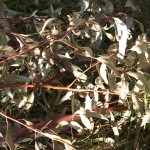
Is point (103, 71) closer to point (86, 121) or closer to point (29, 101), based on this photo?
point (86, 121)

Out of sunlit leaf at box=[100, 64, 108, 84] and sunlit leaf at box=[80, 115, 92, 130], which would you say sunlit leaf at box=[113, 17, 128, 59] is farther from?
sunlit leaf at box=[80, 115, 92, 130]

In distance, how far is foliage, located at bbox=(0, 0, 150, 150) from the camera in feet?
5.33

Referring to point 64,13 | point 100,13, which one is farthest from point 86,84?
point 64,13

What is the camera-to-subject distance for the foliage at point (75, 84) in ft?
5.33

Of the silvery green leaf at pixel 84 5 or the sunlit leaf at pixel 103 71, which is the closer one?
the sunlit leaf at pixel 103 71

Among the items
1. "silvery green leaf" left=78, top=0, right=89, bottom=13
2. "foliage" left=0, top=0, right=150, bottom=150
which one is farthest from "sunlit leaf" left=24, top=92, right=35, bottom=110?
"silvery green leaf" left=78, top=0, right=89, bottom=13

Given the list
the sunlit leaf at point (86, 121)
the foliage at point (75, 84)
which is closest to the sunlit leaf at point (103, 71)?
the foliage at point (75, 84)

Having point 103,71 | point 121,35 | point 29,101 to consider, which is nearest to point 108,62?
point 103,71

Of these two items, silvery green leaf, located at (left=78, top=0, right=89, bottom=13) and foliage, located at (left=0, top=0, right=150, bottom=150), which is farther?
silvery green leaf, located at (left=78, top=0, right=89, bottom=13)

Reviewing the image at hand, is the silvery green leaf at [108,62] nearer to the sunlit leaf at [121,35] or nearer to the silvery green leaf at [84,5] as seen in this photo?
the sunlit leaf at [121,35]

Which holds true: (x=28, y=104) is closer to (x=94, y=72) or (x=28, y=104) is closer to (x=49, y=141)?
(x=49, y=141)

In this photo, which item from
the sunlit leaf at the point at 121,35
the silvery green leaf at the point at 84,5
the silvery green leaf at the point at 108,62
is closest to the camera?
the silvery green leaf at the point at 108,62

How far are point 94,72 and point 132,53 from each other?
0.21 m

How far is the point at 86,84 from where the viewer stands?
69.6 inches
